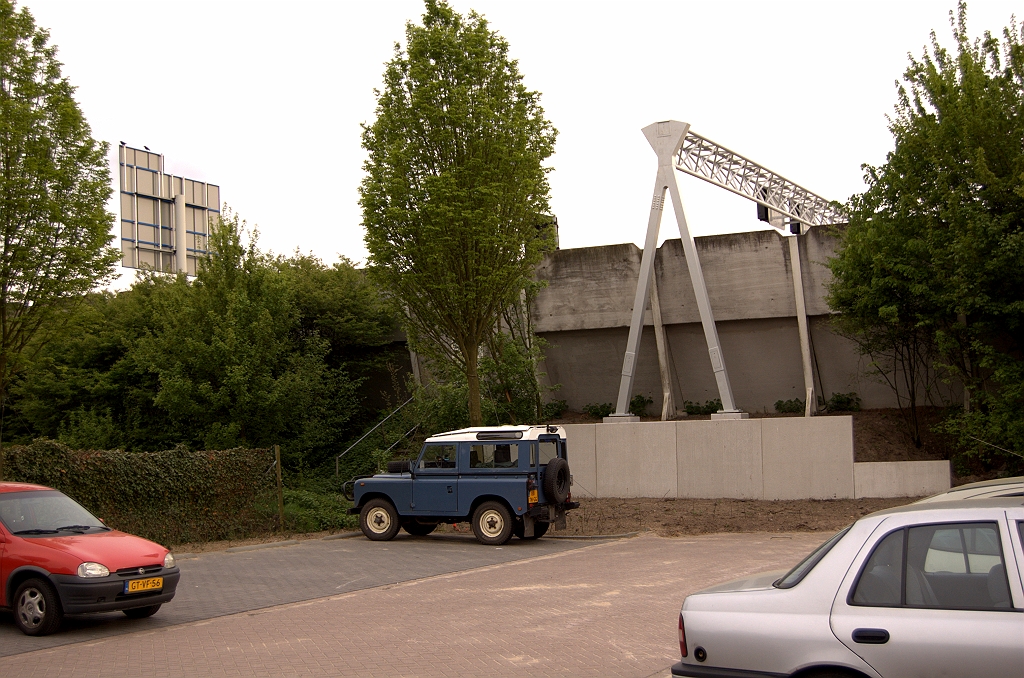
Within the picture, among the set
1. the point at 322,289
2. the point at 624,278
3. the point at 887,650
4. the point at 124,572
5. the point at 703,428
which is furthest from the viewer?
the point at 322,289

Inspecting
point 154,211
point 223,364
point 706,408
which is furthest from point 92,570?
point 154,211

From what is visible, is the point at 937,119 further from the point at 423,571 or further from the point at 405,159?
the point at 423,571

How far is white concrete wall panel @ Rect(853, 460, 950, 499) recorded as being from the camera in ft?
63.5

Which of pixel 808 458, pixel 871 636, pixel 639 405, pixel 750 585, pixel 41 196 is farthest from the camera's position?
pixel 639 405

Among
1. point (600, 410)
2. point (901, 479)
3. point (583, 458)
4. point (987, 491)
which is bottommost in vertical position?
point (901, 479)

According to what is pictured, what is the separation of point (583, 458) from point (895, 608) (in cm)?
1891

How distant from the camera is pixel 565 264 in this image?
27.8 m

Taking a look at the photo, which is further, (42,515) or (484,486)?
(484,486)

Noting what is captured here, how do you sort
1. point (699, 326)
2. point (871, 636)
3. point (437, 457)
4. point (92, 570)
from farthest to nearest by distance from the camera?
point (699, 326)
point (437, 457)
point (92, 570)
point (871, 636)

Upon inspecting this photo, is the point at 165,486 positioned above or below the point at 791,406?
below

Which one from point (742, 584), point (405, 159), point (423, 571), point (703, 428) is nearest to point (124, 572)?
point (423, 571)

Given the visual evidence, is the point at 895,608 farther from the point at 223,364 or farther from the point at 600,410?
the point at 600,410

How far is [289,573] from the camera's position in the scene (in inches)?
529

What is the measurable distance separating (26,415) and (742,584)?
92.7 ft
